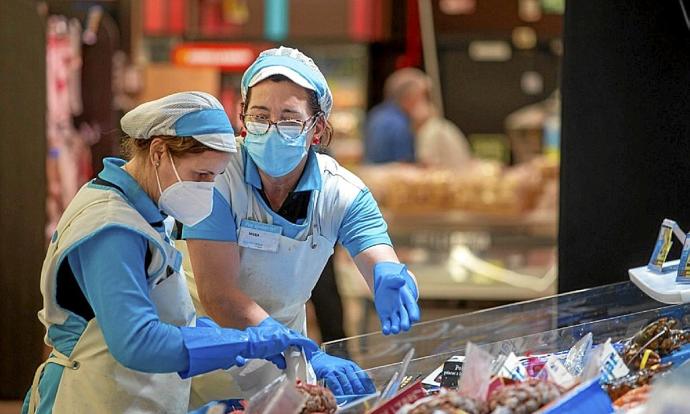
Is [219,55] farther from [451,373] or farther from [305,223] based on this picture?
[451,373]

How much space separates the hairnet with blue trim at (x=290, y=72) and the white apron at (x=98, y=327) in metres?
0.56

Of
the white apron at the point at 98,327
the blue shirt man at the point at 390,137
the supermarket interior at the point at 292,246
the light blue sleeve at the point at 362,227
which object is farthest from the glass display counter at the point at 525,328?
the blue shirt man at the point at 390,137

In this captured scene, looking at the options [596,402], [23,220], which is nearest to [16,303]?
[23,220]

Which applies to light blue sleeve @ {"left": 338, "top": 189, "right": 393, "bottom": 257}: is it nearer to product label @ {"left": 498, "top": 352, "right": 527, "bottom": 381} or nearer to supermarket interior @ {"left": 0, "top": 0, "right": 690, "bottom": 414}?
supermarket interior @ {"left": 0, "top": 0, "right": 690, "bottom": 414}

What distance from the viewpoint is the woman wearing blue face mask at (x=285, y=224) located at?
9.77ft

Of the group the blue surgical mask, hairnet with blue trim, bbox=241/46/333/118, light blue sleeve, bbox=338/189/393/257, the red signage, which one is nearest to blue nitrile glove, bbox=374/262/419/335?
light blue sleeve, bbox=338/189/393/257

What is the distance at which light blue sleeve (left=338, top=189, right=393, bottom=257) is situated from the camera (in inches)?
125

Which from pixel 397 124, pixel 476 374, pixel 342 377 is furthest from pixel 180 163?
pixel 397 124

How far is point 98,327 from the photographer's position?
257 cm

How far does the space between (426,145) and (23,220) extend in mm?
4017

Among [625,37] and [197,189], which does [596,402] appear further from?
[625,37]

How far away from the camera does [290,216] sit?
3137 mm

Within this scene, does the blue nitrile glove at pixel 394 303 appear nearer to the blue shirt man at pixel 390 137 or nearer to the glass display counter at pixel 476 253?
the glass display counter at pixel 476 253

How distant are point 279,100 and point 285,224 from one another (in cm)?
34
